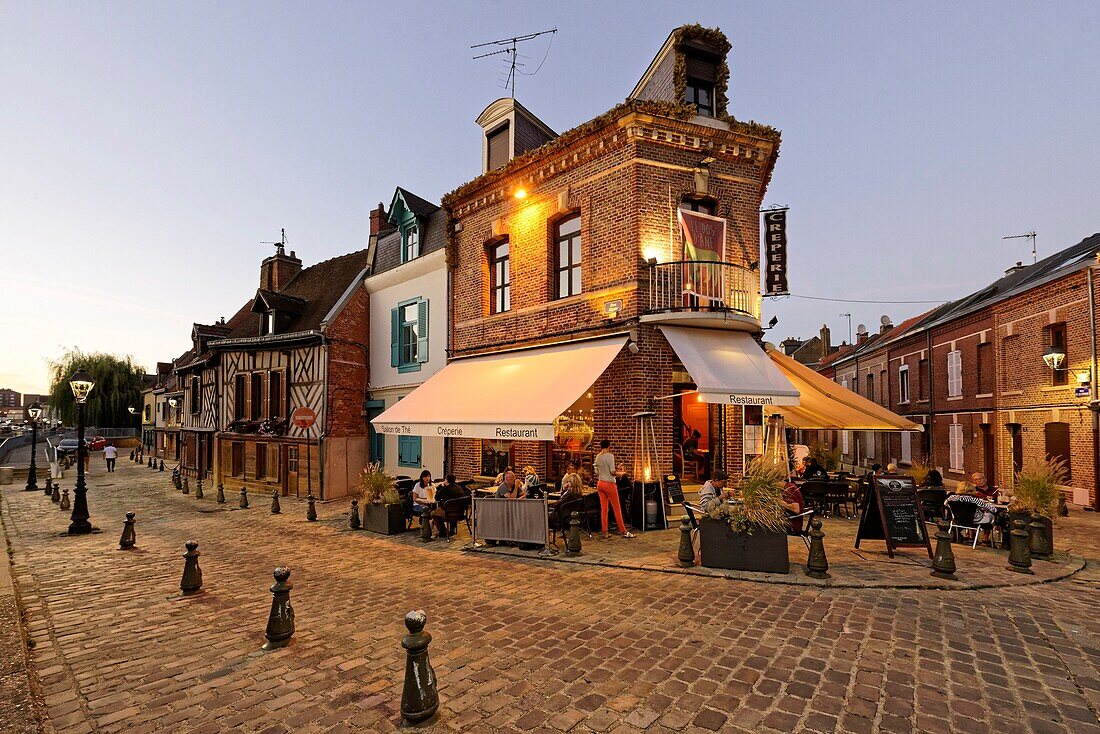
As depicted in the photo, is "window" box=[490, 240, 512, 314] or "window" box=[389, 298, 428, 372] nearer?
"window" box=[490, 240, 512, 314]

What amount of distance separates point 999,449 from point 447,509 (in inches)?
Answer: 709

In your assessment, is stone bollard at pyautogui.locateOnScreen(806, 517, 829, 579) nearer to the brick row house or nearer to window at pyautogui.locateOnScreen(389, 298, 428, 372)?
the brick row house

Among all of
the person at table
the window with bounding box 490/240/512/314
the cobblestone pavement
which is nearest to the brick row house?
the cobblestone pavement

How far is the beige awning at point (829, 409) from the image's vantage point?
434 inches

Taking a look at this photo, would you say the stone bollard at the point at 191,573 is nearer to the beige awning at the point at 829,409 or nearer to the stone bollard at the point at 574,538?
the stone bollard at the point at 574,538

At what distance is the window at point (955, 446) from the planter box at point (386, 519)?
20.0 m

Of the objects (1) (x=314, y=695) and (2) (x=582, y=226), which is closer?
(1) (x=314, y=695)

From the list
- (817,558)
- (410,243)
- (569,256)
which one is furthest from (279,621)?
(410,243)

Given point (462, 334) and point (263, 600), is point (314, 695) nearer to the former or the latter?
point (263, 600)

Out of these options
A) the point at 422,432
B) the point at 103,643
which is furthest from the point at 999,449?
the point at 103,643

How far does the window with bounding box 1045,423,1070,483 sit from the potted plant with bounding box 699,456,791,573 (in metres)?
12.7

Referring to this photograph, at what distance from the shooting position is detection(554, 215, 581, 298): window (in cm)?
1161

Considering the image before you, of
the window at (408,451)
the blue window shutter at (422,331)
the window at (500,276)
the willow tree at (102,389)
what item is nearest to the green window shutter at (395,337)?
the blue window shutter at (422,331)

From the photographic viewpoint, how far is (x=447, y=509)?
9438 mm
